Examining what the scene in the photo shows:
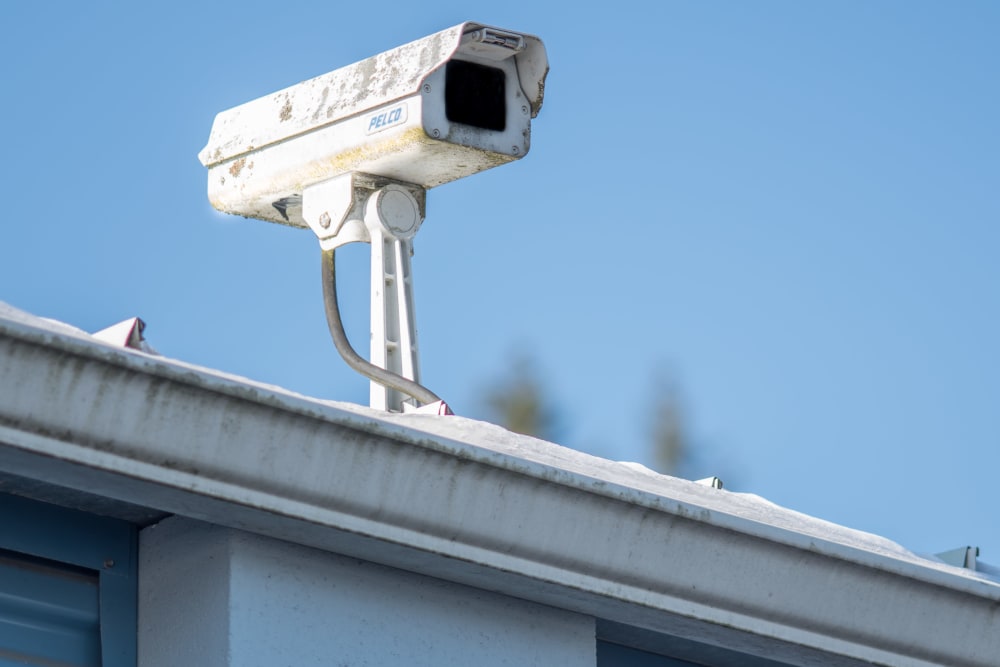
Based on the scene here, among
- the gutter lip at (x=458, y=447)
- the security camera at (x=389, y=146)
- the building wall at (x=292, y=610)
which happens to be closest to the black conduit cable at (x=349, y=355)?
the security camera at (x=389, y=146)

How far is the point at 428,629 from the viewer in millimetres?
3926

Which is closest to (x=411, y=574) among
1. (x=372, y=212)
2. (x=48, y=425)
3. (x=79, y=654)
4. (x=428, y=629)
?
(x=428, y=629)

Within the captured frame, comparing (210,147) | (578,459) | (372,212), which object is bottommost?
(578,459)

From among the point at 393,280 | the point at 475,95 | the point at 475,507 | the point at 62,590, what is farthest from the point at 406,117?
the point at 62,590

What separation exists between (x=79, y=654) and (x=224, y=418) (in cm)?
62

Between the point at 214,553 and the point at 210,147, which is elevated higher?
the point at 210,147

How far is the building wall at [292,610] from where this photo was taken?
3.65 metres

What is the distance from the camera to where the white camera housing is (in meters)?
6.36

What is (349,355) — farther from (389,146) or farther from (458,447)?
(458,447)

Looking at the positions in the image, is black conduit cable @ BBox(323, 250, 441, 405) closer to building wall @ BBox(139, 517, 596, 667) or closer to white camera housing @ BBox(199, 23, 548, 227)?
white camera housing @ BBox(199, 23, 548, 227)

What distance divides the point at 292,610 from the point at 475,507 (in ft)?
1.31

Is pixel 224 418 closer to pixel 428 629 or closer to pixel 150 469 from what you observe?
pixel 150 469

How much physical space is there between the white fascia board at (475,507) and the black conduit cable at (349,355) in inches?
62.6

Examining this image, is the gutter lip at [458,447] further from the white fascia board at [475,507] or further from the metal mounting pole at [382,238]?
the metal mounting pole at [382,238]
